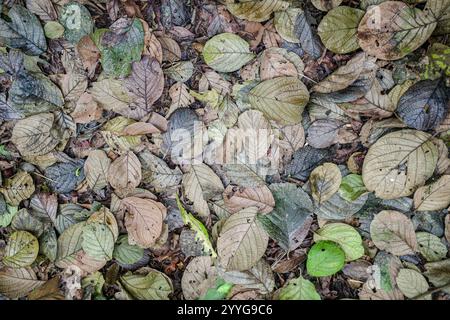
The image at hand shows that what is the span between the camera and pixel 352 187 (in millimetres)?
1517

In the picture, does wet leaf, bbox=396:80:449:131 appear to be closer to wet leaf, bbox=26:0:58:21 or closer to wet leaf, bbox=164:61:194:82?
wet leaf, bbox=164:61:194:82

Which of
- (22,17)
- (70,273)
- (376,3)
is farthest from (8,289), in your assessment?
(376,3)

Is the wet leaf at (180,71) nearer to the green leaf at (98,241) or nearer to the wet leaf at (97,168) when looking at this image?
the wet leaf at (97,168)

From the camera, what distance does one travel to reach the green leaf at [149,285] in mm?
1544

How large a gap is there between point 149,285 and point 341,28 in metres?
1.21

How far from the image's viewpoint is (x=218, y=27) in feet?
5.10

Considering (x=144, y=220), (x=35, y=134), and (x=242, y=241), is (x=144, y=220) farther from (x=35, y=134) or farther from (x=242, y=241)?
(x=35, y=134)

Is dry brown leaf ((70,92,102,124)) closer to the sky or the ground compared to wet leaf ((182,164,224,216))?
closer to the sky

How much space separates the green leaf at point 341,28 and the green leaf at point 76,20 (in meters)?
0.89

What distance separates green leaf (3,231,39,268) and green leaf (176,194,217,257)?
0.58m

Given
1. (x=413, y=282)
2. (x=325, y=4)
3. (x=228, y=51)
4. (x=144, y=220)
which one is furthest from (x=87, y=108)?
(x=413, y=282)

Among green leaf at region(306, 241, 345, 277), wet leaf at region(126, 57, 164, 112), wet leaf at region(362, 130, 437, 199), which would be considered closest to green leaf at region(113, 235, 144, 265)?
wet leaf at region(126, 57, 164, 112)

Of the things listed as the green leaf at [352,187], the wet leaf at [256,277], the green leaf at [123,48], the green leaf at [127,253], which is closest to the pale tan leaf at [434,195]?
the green leaf at [352,187]

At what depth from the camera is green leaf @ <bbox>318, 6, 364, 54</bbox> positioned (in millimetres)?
1483
